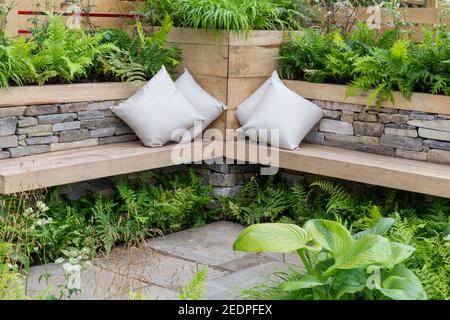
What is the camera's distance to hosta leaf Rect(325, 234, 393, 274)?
11.1 feet

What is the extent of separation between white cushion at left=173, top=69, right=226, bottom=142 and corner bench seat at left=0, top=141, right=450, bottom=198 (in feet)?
0.67

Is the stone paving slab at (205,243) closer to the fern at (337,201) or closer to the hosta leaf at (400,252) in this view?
the fern at (337,201)

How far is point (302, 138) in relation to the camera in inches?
215

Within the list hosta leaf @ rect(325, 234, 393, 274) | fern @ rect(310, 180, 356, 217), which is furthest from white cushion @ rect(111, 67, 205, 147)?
hosta leaf @ rect(325, 234, 393, 274)

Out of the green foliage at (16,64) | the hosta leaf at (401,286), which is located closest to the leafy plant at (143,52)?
the green foliage at (16,64)

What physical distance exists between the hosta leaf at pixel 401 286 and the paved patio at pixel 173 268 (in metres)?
0.90

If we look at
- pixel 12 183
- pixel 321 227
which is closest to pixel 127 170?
pixel 12 183

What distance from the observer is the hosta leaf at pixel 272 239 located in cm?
354

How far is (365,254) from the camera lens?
340 centimetres

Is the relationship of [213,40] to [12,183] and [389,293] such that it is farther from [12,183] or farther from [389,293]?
[389,293]

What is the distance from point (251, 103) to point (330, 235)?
210cm
